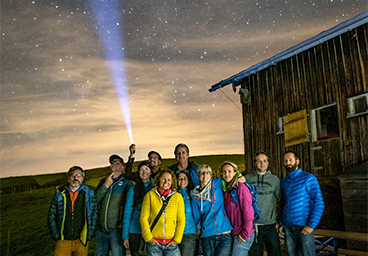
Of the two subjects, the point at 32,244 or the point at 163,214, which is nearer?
the point at 163,214

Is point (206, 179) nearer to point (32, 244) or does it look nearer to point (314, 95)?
point (314, 95)

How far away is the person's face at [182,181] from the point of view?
4504 mm

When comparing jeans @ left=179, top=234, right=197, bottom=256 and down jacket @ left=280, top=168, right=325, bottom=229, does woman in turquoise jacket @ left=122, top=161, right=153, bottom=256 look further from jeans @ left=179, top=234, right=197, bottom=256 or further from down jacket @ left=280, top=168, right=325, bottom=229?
down jacket @ left=280, top=168, right=325, bottom=229

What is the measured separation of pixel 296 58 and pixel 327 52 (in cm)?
104

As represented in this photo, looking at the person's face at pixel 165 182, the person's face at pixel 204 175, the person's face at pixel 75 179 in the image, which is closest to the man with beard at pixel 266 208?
the person's face at pixel 204 175

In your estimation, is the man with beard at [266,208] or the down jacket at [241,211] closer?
the down jacket at [241,211]

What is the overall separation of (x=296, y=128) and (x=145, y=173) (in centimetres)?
571

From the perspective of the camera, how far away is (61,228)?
14.8 ft

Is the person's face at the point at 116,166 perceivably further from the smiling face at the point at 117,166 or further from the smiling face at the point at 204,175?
the smiling face at the point at 204,175

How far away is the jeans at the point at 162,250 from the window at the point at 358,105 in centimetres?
582

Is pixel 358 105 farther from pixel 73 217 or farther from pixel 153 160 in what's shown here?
pixel 73 217

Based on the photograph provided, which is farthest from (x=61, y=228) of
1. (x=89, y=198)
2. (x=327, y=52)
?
(x=327, y=52)

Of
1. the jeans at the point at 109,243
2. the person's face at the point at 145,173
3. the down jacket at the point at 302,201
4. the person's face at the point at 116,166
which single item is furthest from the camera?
the person's face at the point at 116,166

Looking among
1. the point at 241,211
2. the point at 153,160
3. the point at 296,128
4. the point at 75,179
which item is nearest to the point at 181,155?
the point at 153,160
